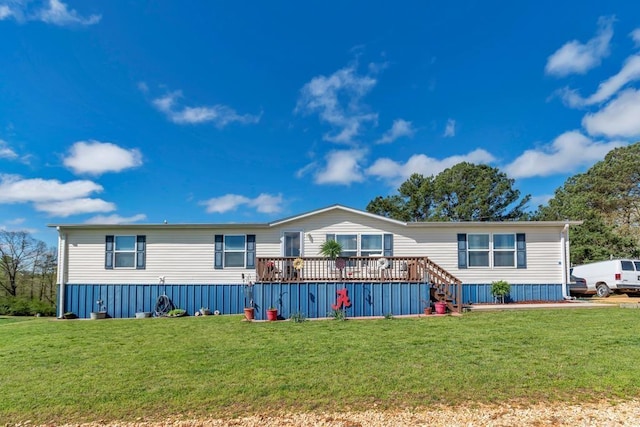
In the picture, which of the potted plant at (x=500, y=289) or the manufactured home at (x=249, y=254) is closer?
the potted plant at (x=500, y=289)

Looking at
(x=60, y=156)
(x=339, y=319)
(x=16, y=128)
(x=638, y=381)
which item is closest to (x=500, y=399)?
(x=638, y=381)

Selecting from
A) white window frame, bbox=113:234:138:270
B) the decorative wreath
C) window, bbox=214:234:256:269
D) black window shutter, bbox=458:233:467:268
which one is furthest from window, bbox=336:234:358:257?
white window frame, bbox=113:234:138:270

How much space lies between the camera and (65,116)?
1802cm

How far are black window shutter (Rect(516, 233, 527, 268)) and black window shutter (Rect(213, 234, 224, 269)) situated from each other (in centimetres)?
1105

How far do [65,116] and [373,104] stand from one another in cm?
1610

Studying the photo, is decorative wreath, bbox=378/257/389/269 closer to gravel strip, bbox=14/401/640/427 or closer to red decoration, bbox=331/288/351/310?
red decoration, bbox=331/288/351/310

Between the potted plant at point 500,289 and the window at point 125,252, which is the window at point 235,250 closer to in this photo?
the window at point 125,252

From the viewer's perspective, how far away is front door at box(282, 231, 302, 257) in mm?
13477

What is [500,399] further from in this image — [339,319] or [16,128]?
[16,128]

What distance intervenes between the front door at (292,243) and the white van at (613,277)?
1393cm

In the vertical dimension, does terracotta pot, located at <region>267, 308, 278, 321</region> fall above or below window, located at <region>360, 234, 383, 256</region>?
below

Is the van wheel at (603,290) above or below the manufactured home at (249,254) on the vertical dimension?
below

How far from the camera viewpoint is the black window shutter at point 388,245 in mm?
13508

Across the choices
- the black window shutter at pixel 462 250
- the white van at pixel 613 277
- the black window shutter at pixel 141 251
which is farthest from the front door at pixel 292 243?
the white van at pixel 613 277
